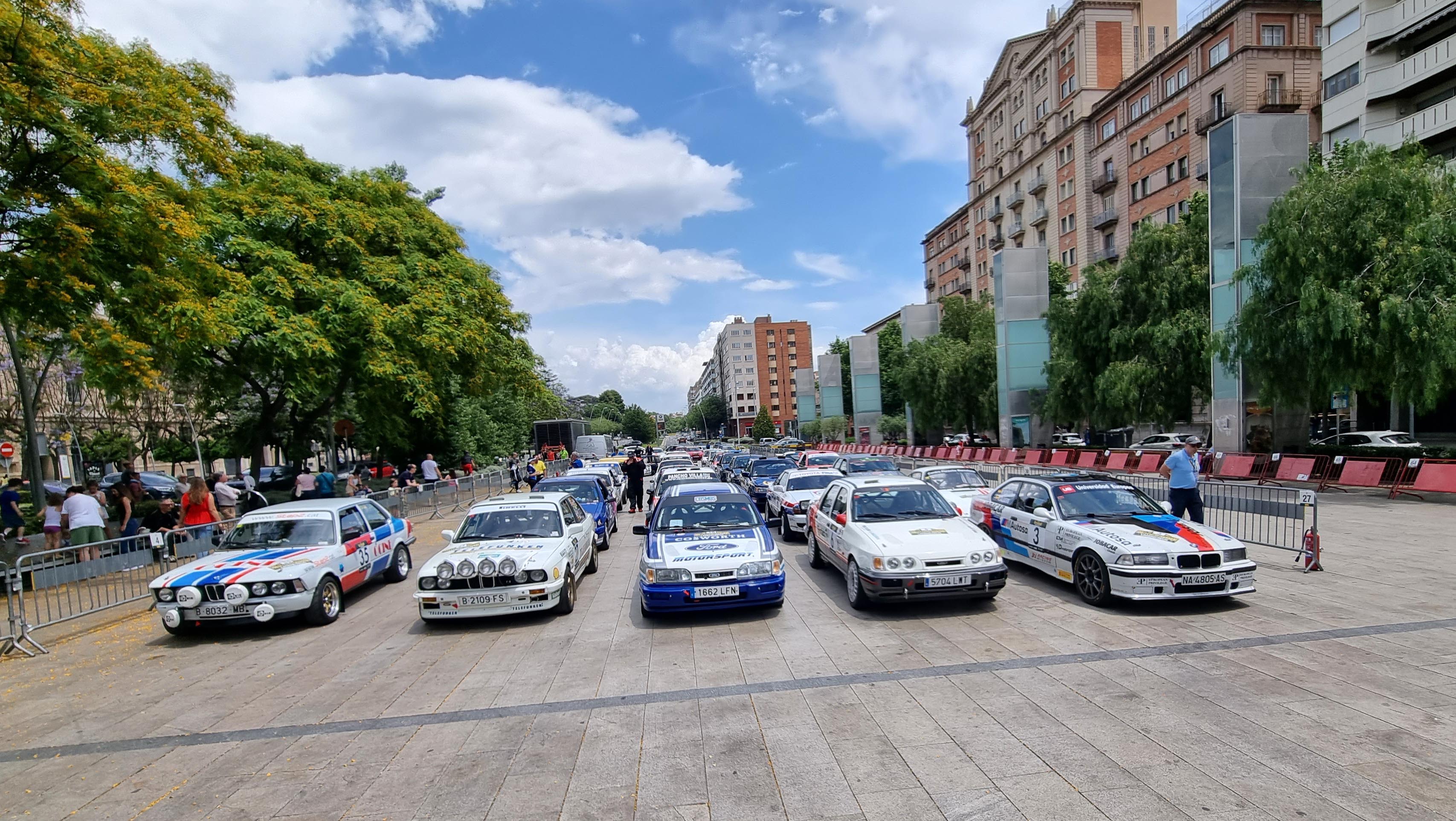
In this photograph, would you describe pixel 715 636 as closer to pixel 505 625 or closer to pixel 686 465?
pixel 505 625

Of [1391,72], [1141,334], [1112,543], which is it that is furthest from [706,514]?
[1391,72]

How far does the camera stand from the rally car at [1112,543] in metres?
7.74

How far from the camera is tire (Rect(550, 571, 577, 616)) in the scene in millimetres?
8727

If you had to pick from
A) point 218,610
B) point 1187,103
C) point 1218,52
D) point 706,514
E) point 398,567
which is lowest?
point 398,567

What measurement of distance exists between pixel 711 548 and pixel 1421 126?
38515 millimetres

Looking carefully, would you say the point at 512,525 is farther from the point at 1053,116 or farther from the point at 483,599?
the point at 1053,116

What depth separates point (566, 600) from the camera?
8859mm

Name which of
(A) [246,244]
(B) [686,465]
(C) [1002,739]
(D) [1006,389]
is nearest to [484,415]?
(B) [686,465]

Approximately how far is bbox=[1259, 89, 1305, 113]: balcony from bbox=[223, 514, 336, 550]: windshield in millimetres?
48772

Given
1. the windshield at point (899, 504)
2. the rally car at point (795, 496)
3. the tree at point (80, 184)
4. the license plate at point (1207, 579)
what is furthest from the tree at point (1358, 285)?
the tree at point (80, 184)

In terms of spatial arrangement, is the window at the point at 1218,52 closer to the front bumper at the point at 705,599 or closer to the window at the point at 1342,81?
the window at the point at 1342,81

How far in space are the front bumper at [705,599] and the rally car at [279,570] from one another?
4361 mm

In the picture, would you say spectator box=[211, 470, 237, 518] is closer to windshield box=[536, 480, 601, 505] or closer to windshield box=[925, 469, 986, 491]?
windshield box=[536, 480, 601, 505]

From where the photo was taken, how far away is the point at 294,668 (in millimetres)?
7363
